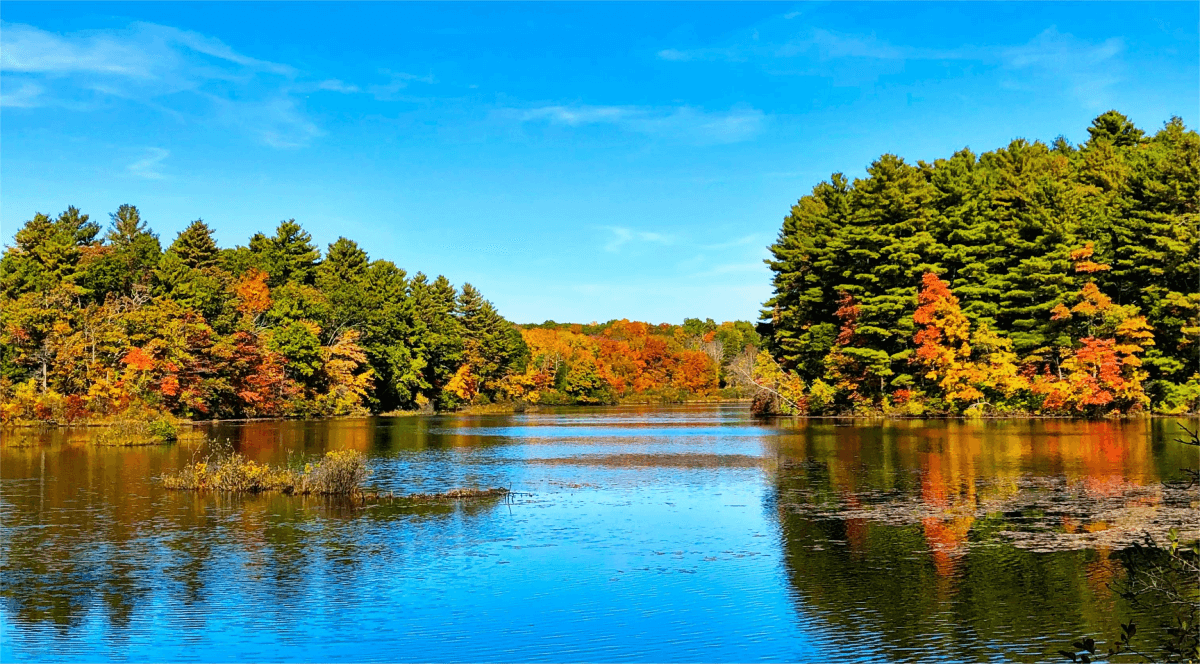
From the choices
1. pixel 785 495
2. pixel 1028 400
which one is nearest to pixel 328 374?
pixel 1028 400

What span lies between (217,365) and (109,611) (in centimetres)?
5264

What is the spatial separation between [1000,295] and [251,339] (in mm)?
48708

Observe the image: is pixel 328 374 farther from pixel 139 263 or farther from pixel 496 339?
pixel 496 339

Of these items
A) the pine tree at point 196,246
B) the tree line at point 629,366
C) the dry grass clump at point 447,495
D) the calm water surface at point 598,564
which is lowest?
the calm water surface at point 598,564

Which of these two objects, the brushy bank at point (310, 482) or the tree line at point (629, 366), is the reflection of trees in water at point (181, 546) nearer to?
the brushy bank at point (310, 482)

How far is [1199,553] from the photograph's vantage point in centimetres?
667

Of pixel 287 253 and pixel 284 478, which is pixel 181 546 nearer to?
pixel 284 478

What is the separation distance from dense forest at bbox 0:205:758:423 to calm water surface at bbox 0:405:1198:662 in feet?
89.7

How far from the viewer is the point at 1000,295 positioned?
199ft

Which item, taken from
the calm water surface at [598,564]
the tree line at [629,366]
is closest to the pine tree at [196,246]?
the tree line at [629,366]

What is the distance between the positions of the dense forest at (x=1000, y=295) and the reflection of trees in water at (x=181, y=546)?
42.8 metres

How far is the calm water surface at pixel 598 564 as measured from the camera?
38.0 feet

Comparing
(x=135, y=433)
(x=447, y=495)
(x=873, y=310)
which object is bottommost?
(x=447, y=495)

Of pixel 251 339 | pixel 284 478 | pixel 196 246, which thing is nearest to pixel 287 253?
pixel 196 246
